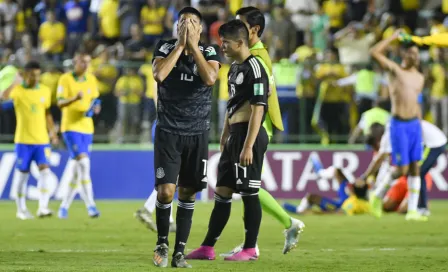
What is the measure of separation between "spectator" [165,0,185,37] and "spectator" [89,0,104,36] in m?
1.89

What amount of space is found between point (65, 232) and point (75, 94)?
4084mm

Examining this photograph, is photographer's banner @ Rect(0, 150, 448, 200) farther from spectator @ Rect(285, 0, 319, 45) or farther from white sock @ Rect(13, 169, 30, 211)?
white sock @ Rect(13, 169, 30, 211)

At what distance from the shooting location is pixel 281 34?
23141mm

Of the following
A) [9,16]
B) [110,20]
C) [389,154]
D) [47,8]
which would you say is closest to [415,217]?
[389,154]

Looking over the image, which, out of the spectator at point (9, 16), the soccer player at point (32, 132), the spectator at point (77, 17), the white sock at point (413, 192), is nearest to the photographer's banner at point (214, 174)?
the soccer player at point (32, 132)

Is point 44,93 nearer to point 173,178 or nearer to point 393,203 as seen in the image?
point 393,203

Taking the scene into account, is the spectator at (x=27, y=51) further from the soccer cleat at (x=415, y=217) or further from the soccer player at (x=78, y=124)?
the soccer cleat at (x=415, y=217)

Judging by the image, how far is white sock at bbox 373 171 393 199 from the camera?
60.0ft

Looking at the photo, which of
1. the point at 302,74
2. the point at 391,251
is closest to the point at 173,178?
the point at 391,251

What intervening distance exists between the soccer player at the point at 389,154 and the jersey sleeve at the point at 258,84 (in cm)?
785

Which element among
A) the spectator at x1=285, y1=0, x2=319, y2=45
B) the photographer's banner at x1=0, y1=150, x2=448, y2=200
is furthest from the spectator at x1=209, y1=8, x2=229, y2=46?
the photographer's banner at x1=0, y1=150, x2=448, y2=200

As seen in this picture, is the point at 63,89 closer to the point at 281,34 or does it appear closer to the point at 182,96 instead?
the point at 281,34

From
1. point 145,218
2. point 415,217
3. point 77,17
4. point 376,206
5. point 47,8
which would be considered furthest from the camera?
point 47,8

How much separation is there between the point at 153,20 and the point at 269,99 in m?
14.0
